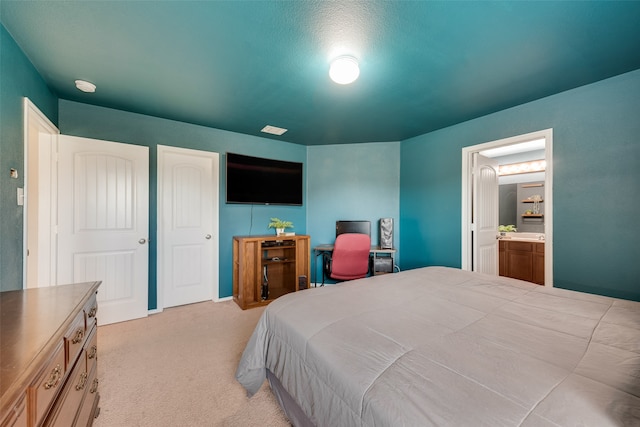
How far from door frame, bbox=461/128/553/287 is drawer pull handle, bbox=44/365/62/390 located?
3.58m

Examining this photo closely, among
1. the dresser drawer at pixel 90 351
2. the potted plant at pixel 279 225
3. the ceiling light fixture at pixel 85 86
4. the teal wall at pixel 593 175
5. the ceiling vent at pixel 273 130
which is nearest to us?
the dresser drawer at pixel 90 351

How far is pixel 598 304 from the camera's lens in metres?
1.42

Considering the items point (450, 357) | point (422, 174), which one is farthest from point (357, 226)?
point (450, 357)

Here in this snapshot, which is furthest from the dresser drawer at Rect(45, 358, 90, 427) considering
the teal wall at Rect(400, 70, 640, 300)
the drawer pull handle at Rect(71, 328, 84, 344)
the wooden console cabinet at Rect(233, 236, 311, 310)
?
the teal wall at Rect(400, 70, 640, 300)

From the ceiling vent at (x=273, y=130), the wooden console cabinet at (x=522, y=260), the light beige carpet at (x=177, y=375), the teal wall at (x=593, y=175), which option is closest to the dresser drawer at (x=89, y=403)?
the light beige carpet at (x=177, y=375)

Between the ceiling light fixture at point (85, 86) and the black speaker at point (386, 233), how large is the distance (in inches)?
149

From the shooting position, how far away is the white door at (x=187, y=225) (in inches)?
122

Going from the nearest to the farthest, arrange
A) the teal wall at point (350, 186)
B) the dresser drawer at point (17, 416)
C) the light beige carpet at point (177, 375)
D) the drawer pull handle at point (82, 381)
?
the dresser drawer at point (17, 416)
the drawer pull handle at point (82, 381)
the light beige carpet at point (177, 375)
the teal wall at point (350, 186)

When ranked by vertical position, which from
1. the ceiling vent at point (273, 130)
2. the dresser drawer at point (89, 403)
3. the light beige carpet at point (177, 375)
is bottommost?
the light beige carpet at point (177, 375)

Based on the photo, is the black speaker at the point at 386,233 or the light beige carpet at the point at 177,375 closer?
the light beige carpet at the point at 177,375

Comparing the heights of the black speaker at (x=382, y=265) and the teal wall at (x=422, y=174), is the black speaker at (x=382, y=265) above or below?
below

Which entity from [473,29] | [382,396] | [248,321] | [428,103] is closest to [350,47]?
[473,29]

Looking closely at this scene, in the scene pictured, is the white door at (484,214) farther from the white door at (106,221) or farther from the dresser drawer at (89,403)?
the white door at (106,221)

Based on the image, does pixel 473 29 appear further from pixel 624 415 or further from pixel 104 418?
pixel 104 418
